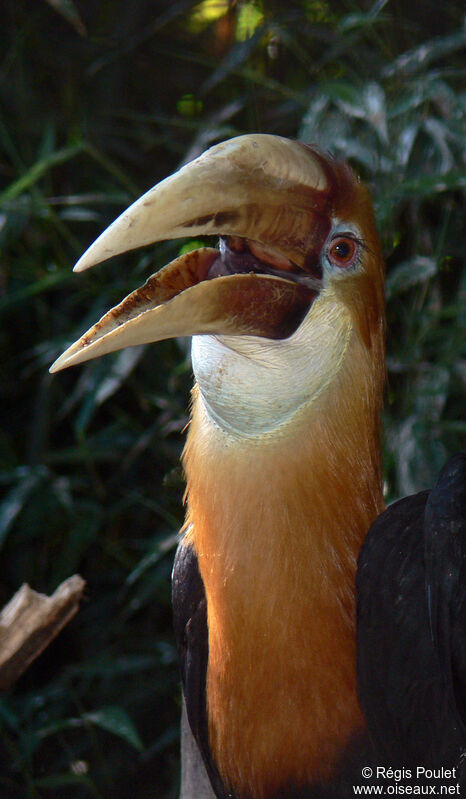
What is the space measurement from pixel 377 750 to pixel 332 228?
0.55 meters

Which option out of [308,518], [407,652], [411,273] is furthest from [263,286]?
[411,273]

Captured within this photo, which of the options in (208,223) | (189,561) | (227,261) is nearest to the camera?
(208,223)

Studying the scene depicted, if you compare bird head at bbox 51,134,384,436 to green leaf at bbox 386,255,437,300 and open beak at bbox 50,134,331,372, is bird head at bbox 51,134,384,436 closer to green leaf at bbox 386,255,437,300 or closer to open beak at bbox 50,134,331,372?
open beak at bbox 50,134,331,372

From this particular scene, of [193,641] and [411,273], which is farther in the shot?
[411,273]

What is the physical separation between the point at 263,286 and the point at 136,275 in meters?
0.86

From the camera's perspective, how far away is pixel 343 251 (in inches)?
39.4

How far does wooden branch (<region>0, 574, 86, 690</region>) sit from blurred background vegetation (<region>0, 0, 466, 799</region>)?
11.3 inches

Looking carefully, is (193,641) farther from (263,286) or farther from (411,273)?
(411,273)

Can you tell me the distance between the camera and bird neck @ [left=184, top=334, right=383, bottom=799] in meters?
0.99

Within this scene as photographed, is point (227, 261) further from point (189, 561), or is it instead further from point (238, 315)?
point (189, 561)

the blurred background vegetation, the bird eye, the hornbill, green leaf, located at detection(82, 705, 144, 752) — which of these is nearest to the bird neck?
the hornbill

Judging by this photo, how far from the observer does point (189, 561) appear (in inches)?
44.8

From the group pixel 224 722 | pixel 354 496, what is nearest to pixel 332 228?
pixel 354 496

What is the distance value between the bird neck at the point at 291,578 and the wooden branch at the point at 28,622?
0.20m
